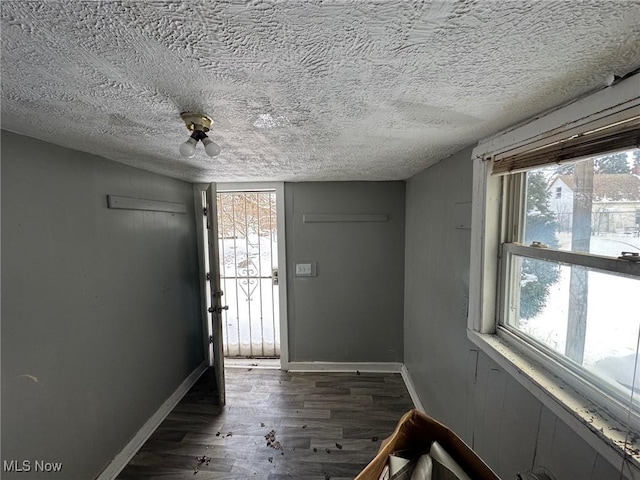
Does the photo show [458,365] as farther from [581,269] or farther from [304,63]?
[304,63]

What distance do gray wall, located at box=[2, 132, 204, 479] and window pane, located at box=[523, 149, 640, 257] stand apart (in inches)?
92.6

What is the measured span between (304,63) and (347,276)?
2.39m

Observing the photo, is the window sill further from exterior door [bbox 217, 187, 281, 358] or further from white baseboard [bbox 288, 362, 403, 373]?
exterior door [bbox 217, 187, 281, 358]

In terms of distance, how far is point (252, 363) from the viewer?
3.12 m

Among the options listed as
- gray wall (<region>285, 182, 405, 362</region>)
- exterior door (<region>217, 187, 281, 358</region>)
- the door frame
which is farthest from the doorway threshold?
gray wall (<region>285, 182, 405, 362</region>)

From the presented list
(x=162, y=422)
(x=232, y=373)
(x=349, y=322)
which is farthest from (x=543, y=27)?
(x=232, y=373)

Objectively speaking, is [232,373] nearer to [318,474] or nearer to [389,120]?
[318,474]

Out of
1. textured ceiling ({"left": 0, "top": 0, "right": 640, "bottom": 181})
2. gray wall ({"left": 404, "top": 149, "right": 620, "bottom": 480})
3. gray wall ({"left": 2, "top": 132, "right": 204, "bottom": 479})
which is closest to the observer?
textured ceiling ({"left": 0, "top": 0, "right": 640, "bottom": 181})

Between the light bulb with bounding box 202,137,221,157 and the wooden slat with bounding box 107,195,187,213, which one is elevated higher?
the light bulb with bounding box 202,137,221,157

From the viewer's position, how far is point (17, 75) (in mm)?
699

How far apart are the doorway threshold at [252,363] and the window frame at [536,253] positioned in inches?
A: 93.6

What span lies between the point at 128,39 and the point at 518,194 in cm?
152

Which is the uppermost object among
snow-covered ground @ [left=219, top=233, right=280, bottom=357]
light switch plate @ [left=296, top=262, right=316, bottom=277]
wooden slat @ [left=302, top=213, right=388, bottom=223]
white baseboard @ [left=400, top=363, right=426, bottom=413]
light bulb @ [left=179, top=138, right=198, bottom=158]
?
light bulb @ [left=179, top=138, right=198, bottom=158]

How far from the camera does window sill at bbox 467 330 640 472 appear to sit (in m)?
0.68
